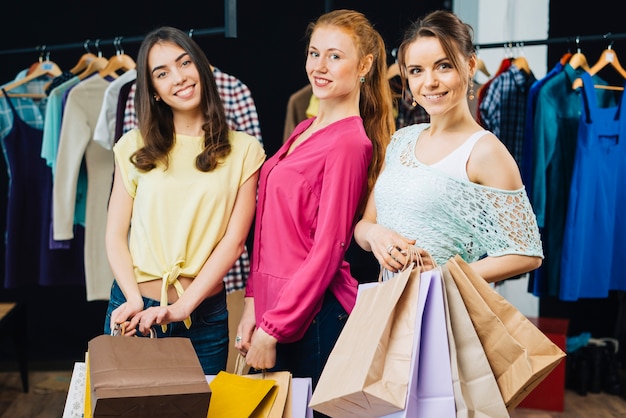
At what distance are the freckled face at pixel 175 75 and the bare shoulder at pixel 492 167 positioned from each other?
94 centimetres

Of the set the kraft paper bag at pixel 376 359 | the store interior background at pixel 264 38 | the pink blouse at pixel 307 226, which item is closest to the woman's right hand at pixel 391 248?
the kraft paper bag at pixel 376 359

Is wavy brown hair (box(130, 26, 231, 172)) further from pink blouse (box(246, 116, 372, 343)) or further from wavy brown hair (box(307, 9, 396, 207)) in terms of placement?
wavy brown hair (box(307, 9, 396, 207))

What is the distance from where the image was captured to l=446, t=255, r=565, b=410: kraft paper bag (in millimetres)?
1516

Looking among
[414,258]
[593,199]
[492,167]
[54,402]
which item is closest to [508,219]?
[492,167]

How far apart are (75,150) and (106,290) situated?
2.17 feet

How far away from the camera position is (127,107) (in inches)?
132

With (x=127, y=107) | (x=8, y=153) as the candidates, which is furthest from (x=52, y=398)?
(x=127, y=107)

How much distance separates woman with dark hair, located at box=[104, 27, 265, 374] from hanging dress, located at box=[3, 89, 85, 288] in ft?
5.28

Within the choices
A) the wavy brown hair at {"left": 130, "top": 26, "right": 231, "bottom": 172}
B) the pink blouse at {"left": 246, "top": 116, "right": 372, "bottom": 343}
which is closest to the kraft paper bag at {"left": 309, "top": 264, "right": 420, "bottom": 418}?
the pink blouse at {"left": 246, "top": 116, "right": 372, "bottom": 343}

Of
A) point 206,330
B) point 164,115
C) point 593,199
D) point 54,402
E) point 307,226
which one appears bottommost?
point 54,402

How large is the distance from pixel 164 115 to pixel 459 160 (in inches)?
40.1

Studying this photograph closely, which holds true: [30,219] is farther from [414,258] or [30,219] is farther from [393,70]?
[414,258]

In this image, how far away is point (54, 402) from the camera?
427 centimetres

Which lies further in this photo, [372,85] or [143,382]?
[372,85]
